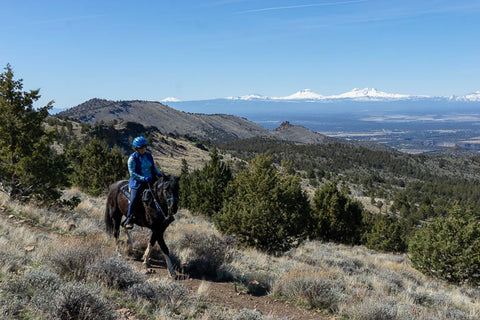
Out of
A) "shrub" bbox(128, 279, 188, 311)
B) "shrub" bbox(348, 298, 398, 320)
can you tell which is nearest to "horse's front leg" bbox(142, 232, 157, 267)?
"shrub" bbox(128, 279, 188, 311)

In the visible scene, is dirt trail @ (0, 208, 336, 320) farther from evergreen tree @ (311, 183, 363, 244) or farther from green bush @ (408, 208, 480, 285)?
evergreen tree @ (311, 183, 363, 244)

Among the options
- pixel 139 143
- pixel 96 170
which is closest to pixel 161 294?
pixel 139 143

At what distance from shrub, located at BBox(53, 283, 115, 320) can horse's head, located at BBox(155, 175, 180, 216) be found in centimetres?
275

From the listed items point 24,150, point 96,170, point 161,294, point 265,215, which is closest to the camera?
point 161,294

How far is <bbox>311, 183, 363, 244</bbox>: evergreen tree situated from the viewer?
90.4 ft

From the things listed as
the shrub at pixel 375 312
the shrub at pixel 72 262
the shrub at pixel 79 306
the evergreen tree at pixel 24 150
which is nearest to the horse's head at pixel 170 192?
the shrub at pixel 72 262

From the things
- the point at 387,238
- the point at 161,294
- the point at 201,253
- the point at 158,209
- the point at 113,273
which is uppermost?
the point at 158,209

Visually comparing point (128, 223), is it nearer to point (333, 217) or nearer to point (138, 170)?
point (138, 170)

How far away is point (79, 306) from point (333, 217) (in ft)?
84.2

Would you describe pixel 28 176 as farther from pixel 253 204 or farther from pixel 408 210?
pixel 408 210

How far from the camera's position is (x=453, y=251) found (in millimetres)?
15789

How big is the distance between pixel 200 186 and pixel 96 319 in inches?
1119

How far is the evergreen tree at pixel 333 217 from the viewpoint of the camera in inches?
1084

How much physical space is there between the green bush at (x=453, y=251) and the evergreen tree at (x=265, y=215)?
668 cm
